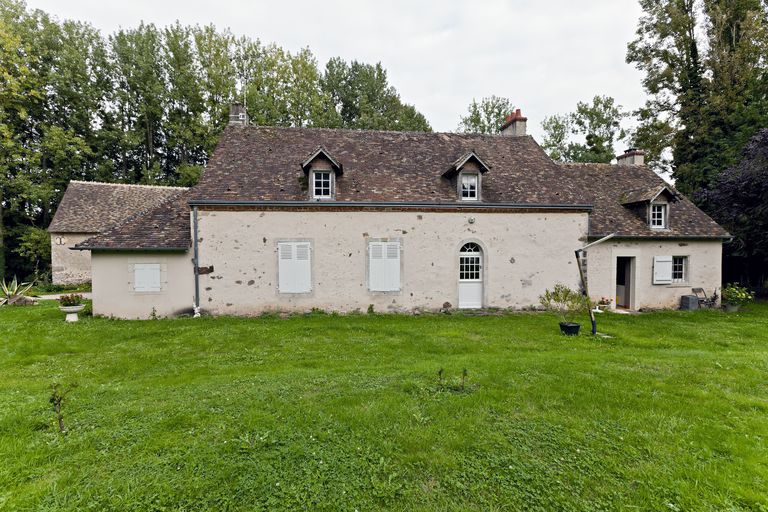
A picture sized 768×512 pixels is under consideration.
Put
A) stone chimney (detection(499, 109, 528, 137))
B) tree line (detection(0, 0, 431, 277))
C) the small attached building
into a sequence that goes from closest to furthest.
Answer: stone chimney (detection(499, 109, 528, 137)) → the small attached building → tree line (detection(0, 0, 431, 277))

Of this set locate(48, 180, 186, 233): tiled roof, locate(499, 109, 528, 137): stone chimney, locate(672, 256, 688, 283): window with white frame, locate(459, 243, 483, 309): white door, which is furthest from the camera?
locate(48, 180, 186, 233): tiled roof

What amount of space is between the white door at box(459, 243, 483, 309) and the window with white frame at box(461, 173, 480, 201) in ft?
6.16

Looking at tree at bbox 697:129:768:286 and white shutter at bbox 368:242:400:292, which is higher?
tree at bbox 697:129:768:286

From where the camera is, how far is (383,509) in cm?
334

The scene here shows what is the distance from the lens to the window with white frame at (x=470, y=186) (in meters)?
13.4

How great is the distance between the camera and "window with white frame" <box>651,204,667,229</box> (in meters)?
14.6

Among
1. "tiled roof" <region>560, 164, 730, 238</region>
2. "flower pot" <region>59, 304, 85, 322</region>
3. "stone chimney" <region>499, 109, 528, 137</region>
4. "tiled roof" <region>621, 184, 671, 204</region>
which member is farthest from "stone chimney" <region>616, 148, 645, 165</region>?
"flower pot" <region>59, 304, 85, 322</region>

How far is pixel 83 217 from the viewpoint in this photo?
22.0 meters

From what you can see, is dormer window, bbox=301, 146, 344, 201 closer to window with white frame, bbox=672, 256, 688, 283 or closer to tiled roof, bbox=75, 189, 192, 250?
tiled roof, bbox=75, 189, 192, 250

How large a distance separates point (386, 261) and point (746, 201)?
16.9 m

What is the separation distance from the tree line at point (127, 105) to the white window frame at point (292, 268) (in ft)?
58.0

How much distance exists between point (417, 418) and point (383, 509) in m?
1.61

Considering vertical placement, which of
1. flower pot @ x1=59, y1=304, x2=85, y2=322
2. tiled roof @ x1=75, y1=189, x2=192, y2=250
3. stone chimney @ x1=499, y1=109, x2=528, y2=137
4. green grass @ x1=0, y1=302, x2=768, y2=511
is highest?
stone chimney @ x1=499, y1=109, x2=528, y2=137

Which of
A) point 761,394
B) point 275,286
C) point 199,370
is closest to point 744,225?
point 761,394
